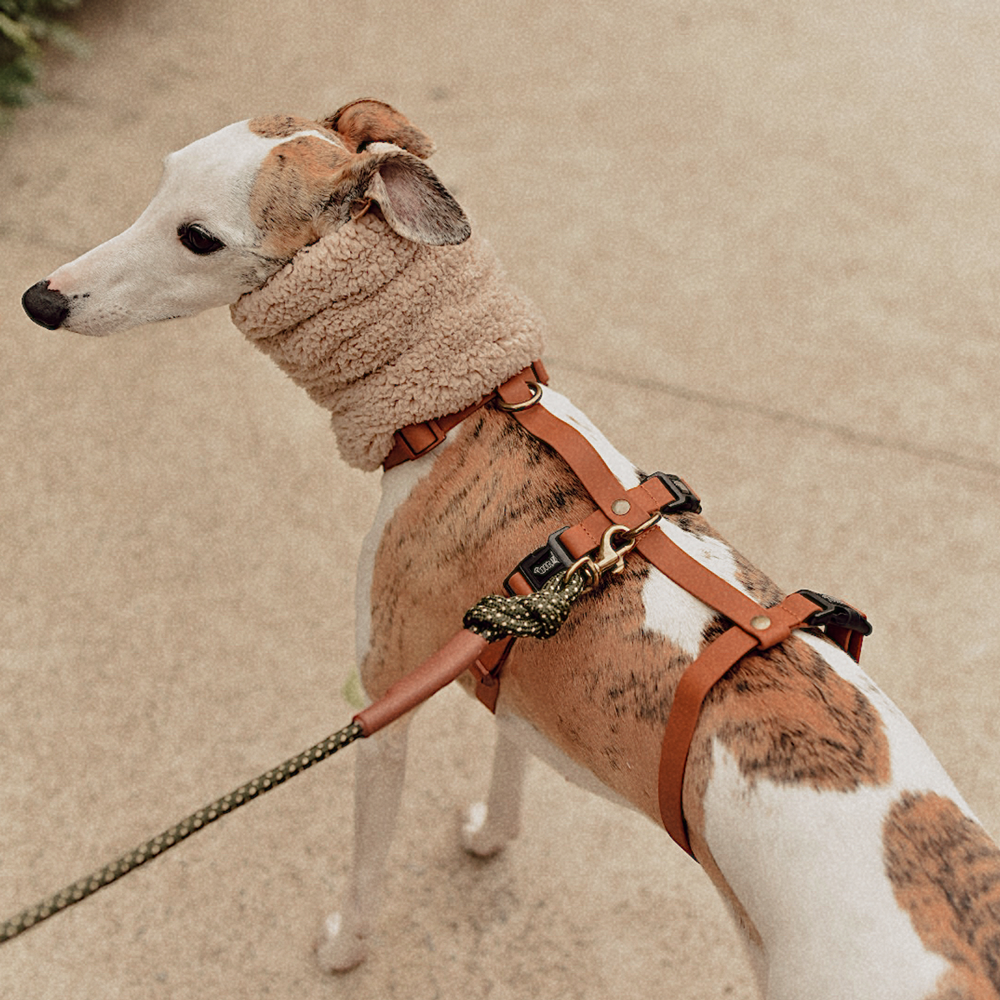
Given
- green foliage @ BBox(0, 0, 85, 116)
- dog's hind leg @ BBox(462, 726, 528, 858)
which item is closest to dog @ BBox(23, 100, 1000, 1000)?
dog's hind leg @ BBox(462, 726, 528, 858)

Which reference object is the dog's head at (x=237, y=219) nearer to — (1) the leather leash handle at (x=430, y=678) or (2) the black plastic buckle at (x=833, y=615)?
(1) the leather leash handle at (x=430, y=678)

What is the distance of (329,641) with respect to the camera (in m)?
2.91

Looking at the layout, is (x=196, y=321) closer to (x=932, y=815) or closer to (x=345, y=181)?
(x=345, y=181)

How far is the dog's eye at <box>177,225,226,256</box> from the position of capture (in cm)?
180

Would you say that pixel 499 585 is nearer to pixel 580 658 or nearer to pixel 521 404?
pixel 580 658

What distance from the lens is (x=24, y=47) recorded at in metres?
4.01

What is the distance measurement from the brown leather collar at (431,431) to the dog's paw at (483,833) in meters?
1.04

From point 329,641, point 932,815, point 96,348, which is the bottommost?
point 329,641

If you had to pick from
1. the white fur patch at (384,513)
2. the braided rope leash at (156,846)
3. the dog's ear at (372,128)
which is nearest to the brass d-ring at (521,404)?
the white fur patch at (384,513)

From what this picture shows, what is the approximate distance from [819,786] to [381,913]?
1387 mm

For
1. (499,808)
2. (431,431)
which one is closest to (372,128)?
(431,431)

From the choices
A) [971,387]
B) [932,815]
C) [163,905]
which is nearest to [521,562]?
[932,815]

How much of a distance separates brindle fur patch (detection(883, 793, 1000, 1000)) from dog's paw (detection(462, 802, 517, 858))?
1.28 meters

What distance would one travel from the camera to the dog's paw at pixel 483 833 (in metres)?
2.54
